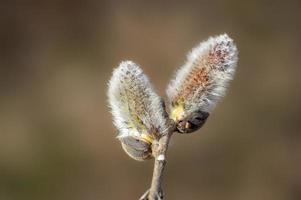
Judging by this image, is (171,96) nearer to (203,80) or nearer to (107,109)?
(203,80)

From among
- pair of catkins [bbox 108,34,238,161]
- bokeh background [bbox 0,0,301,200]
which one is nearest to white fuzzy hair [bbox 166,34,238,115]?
pair of catkins [bbox 108,34,238,161]

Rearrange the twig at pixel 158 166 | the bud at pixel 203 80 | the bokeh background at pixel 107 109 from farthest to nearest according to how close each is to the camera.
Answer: the bokeh background at pixel 107 109 < the bud at pixel 203 80 < the twig at pixel 158 166

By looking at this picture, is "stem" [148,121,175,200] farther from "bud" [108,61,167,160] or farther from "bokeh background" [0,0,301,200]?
"bokeh background" [0,0,301,200]

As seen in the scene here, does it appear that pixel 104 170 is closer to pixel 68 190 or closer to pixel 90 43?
pixel 68 190

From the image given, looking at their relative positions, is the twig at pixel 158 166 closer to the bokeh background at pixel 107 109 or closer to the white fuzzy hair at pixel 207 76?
the white fuzzy hair at pixel 207 76

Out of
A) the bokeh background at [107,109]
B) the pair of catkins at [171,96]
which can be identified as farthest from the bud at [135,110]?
the bokeh background at [107,109]

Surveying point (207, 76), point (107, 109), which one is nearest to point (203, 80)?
point (207, 76)
